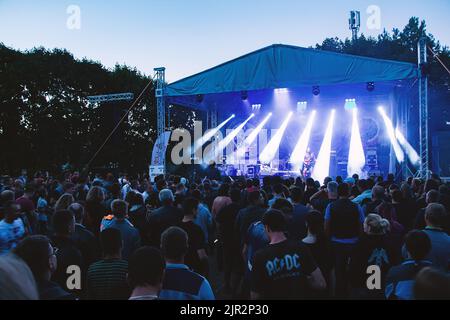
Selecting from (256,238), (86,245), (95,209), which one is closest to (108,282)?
(86,245)

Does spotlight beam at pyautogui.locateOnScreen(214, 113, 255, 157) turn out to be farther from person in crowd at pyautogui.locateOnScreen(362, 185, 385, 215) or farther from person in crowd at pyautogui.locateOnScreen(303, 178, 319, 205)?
person in crowd at pyautogui.locateOnScreen(362, 185, 385, 215)

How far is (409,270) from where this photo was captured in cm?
267

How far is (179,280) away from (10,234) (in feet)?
8.84

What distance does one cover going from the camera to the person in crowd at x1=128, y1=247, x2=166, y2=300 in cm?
224

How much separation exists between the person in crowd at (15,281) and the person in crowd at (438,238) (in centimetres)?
314

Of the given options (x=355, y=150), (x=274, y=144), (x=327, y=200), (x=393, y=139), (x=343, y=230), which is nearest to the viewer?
(x=343, y=230)

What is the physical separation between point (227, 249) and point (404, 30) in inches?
1575

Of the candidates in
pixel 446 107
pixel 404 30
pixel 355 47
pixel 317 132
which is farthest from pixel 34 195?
pixel 404 30

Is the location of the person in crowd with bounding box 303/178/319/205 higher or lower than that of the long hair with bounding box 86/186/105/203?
lower

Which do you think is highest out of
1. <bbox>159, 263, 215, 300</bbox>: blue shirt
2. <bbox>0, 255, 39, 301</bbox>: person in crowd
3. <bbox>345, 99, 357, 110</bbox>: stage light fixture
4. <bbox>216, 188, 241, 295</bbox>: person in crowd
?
<bbox>345, 99, 357, 110</bbox>: stage light fixture

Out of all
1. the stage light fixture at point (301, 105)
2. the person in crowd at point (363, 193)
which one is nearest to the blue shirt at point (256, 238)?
the person in crowd at point (363, 193)

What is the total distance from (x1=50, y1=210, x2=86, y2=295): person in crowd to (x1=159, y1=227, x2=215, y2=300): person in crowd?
1.08m

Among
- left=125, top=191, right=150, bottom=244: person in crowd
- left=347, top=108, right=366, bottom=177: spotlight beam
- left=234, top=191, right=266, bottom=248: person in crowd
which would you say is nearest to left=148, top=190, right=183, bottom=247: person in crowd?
left=125, top=191, right=150, bottom=244: person in crowd

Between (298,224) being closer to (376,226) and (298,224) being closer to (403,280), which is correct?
(376,226)
